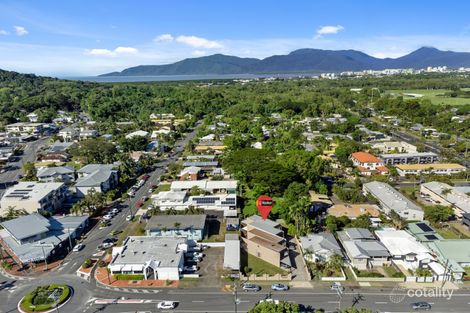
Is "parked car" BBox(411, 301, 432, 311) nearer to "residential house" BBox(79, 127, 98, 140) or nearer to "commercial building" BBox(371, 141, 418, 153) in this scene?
"commercial building" BBox(371, 141, 418, 153)

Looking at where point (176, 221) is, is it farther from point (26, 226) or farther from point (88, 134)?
point (88, 134)

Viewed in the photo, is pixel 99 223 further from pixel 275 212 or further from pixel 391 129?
pixel 391 129

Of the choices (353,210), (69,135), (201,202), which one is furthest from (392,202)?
(69,135)

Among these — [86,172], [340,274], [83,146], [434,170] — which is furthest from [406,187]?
[83,146]

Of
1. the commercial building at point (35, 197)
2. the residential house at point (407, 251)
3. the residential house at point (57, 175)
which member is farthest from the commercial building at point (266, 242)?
the residential house at point (57, 175)

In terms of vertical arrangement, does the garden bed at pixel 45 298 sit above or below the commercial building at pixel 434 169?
below

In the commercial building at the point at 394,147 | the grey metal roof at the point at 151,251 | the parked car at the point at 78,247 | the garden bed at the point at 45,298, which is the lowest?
the garden bed at the point at 45,298

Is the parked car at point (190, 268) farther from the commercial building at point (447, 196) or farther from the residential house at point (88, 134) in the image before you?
the residential house at point (88, 134)
